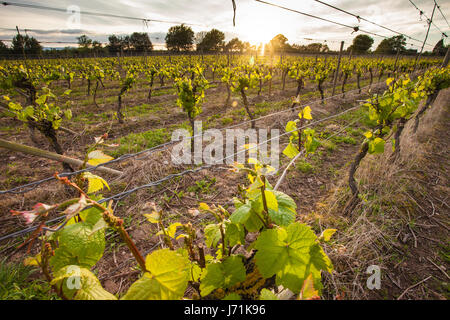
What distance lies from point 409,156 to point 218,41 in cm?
7531

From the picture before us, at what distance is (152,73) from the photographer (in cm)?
1199

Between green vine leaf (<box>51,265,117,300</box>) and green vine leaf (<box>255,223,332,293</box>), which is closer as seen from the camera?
green vine leaf (<box>51,265,117,300</box>)

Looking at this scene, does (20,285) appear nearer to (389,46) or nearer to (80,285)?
(80,285)

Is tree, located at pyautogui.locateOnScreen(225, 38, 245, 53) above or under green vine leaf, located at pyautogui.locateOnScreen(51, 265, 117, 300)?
above

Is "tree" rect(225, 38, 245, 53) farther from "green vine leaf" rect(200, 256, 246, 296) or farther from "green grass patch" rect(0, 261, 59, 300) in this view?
"green vine leaf" rect(200, 256, 246, 296)

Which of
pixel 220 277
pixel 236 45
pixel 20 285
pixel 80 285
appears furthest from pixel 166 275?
pixel 236 45

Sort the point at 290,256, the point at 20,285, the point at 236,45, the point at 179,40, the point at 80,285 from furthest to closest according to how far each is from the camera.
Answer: the point at 236,45
the point at 179,40
the point at 20,285
the point at 290,256
the point at 80,285

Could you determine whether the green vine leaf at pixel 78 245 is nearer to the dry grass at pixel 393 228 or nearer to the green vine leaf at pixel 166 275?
the green vine leaf at pixel 166 275

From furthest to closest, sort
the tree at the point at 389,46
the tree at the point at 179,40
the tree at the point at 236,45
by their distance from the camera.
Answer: the tree at the point at 389,46 < the tree at the point at 179,40 < the tree at the point at 236,45

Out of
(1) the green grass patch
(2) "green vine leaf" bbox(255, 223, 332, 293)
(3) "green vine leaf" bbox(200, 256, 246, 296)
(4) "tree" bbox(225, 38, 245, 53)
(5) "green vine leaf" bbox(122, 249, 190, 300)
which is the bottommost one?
(1) the green grass patch

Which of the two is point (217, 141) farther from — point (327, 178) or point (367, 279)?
point (367, 279)

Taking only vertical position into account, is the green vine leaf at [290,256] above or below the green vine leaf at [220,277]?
above

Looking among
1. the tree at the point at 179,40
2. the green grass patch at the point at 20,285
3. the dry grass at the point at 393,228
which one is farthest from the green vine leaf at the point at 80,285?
the tree at the point at 179,40

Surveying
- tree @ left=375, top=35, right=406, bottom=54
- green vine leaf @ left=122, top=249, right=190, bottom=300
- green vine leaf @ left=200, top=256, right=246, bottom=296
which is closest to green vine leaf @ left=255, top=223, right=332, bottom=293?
green vine leaf @ left=200, top=256, right=246, bottom=296
